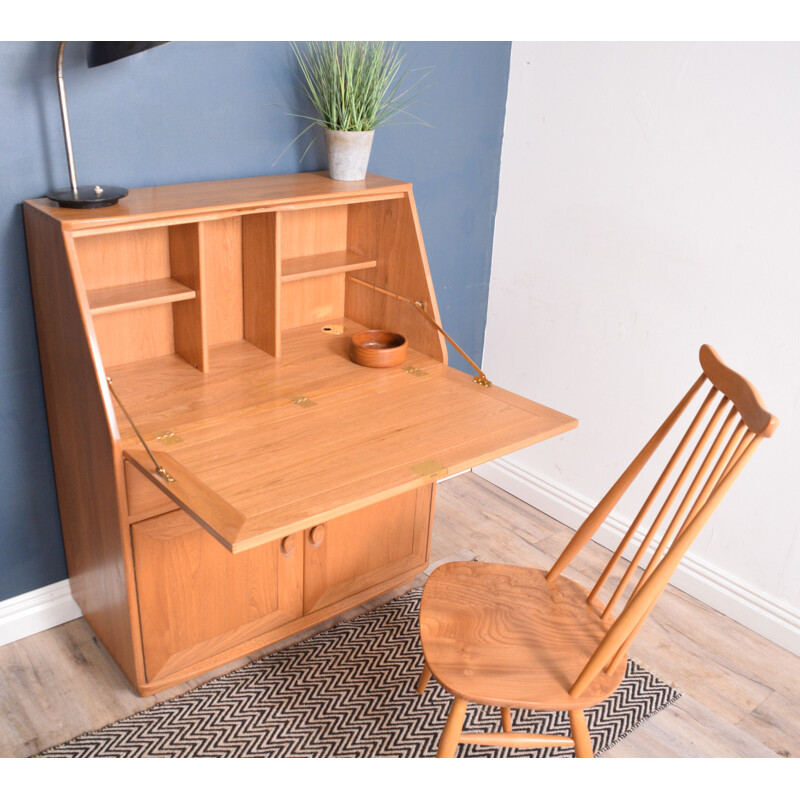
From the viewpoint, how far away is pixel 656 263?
2.52m

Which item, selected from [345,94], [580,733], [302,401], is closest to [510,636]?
[580,733]

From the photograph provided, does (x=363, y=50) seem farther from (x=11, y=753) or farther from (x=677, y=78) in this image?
(x=11, y=753)

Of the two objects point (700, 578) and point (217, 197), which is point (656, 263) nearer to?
point (700, 578)

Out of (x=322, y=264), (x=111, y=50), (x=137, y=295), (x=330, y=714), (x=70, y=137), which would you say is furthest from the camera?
(x=322, y=264)

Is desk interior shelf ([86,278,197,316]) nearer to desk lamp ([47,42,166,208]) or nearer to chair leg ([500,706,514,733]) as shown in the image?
desk lamp ([47,42,166,208])

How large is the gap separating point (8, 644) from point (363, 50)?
1.94 meters

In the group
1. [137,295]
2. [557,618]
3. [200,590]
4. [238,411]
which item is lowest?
[200,590]

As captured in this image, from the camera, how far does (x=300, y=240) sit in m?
2.37

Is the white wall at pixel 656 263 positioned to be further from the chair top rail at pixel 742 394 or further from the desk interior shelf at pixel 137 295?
the desk interior shelf at pixel 137 295

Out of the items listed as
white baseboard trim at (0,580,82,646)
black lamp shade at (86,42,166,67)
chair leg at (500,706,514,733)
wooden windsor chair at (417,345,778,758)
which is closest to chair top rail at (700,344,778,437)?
wooden windsor chair at (417,345,778,758)

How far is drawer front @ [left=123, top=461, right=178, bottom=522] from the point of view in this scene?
1.84 meters

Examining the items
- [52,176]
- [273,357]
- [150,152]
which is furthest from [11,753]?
[150,152]

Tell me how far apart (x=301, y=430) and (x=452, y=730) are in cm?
72

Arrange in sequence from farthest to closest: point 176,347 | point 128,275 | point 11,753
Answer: point 176,347 → point 128,275 → point 11,753
